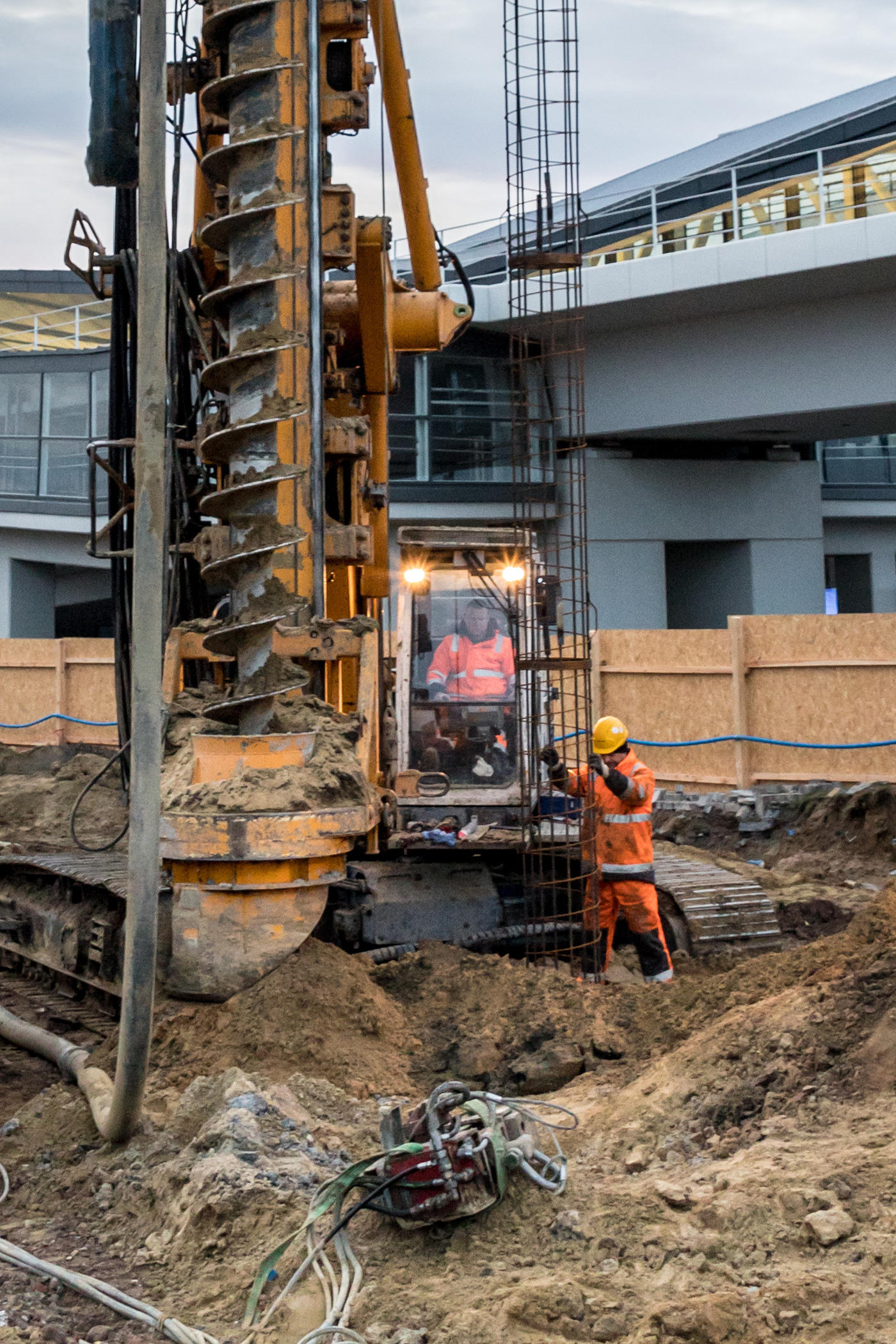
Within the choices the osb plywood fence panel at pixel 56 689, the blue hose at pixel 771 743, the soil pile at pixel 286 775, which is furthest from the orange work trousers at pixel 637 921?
the osb plywood fence panel at pixel 56 689

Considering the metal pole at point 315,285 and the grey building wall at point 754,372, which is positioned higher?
the grey building wall at point 754,372

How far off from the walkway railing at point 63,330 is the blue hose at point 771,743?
40.3 ft

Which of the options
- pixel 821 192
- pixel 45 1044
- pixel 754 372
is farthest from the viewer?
pixel 754 372

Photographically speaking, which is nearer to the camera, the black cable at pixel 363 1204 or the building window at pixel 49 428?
the black cable at pixel 363 1204

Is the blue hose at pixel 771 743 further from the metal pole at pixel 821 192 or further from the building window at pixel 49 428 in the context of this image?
the building window at pixel 49 428

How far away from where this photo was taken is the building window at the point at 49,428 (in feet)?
80.0

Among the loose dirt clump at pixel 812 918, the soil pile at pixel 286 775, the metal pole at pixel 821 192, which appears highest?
the metal pole at pixel 821 192

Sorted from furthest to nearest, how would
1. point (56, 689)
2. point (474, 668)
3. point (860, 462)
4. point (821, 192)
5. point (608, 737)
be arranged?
point (860, 462)
point (56, 689)
point (821, 192)
point (474, 668)
point (608, 737)

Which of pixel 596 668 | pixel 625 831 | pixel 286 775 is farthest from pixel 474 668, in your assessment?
pixel 596 668

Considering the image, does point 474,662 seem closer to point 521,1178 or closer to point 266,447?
point 266,447

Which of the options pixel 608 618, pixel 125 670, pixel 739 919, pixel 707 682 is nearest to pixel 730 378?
pixel 608 618

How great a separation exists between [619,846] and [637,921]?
1.58 ft

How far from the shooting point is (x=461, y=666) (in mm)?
9125

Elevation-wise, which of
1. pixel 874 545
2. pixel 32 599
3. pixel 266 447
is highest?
pixel 874 545
